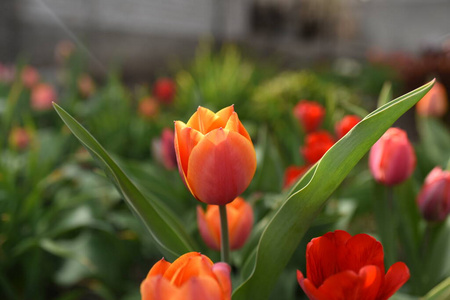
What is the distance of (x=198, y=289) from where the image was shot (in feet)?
0.74

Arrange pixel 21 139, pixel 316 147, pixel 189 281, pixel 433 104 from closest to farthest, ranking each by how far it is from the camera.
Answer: pixel 189 281 < pixel 316 147 < pixel 433 104 < pixel 21 139

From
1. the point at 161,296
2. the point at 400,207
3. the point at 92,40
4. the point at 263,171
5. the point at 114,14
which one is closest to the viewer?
the point at 161,296

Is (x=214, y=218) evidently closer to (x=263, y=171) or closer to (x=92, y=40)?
(x=263, y=171)

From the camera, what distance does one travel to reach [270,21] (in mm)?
5480

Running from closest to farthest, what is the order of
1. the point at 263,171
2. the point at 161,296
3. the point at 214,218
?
the point at 161,296 < the point at 214,218 < the point at 263,171

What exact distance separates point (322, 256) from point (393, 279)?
0.05 m

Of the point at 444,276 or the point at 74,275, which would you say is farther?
the point at 74,275

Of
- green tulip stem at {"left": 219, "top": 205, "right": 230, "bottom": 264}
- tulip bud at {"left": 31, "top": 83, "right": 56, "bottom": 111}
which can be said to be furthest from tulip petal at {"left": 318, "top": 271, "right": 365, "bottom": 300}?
tulip bud at {"left": 31, "top": 83, "right": 56, "bottom": 111}

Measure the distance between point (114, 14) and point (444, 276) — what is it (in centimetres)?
309

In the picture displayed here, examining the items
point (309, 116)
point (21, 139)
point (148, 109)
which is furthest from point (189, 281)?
point (148, 109)

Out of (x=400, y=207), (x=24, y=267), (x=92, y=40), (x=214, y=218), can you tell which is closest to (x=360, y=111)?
(x=400, y=207)

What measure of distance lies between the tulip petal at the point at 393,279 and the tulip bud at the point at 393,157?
0.21 m

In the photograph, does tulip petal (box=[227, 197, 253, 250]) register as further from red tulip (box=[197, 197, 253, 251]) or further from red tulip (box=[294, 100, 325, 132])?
red tulip (box=[294, 100, 325, 132])

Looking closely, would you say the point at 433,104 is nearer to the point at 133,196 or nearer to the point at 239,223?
the point at 239,223
